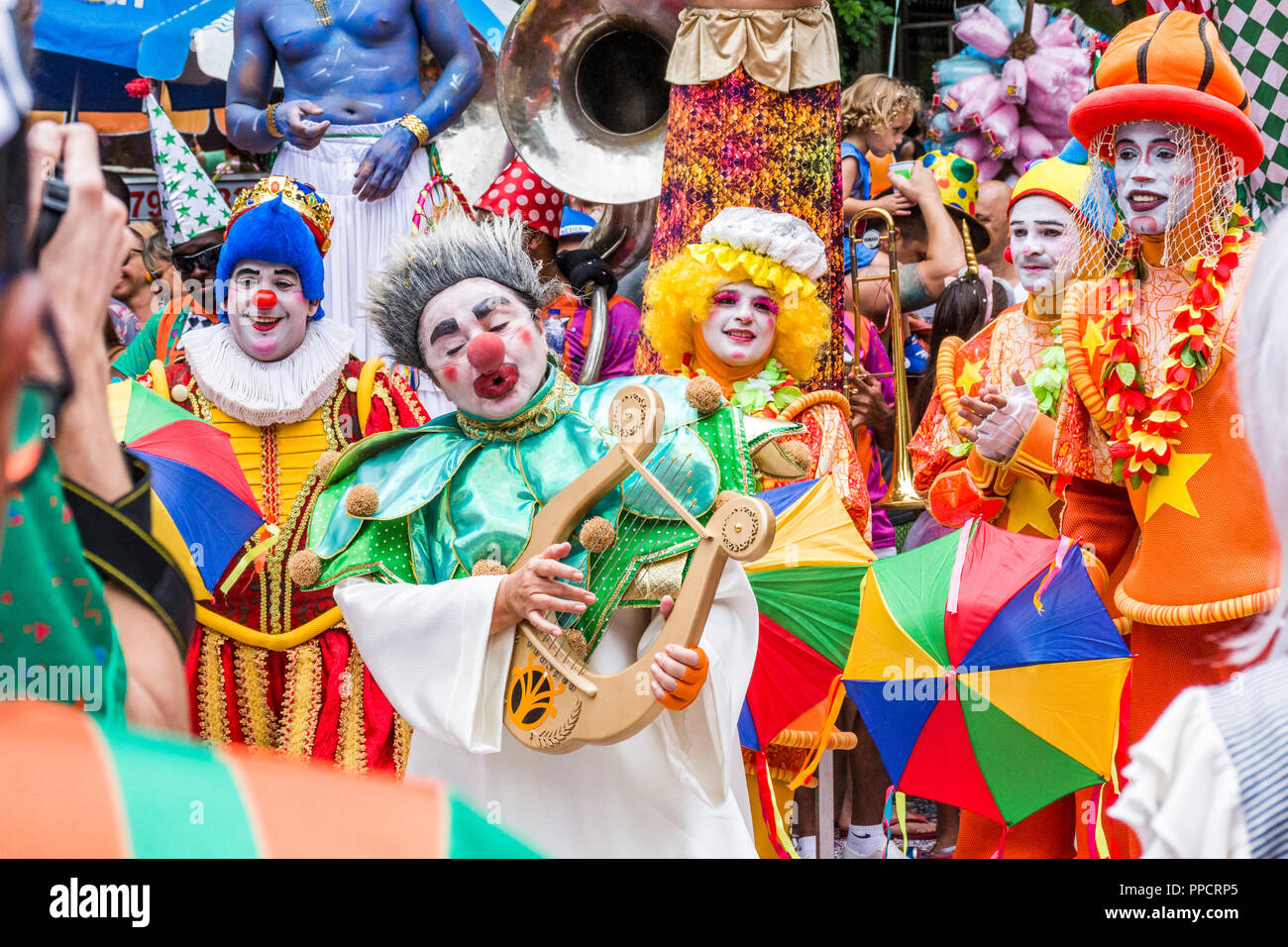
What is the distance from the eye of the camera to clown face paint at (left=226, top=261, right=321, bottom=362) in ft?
13.1

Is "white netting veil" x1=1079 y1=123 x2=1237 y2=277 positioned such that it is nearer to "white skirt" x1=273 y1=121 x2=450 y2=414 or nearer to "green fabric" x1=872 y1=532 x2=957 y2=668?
"green fabric" x1=872 y1=532 x2=957 y2=668

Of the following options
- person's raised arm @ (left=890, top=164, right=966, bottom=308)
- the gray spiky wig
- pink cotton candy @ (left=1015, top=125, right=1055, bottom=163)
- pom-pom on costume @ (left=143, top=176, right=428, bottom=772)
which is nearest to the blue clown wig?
pom-pom on costume @ (left=143, top=176, right=428, bottom=772)

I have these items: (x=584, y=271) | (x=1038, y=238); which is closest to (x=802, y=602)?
(x=1038, y=238)

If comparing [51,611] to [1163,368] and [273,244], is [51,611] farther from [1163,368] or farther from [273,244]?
[273,244]

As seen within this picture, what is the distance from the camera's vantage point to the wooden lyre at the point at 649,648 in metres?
2.48

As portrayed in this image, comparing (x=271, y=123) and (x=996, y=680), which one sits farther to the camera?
(x=271, y=123)

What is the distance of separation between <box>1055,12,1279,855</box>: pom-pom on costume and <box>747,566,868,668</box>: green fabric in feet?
2.07

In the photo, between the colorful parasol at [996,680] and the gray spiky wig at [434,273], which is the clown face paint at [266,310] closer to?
the gray spiky wig at [434,273]

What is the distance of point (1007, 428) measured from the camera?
3.95 meters

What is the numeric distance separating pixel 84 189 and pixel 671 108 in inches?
157

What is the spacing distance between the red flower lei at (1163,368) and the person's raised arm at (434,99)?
109 inches

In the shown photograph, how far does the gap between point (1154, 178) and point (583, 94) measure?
3.08 m

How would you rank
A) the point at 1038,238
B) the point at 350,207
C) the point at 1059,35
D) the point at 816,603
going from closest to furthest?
the point at 816,603, the point at 1038,238, the point at 350,207, the point at 1059,35
